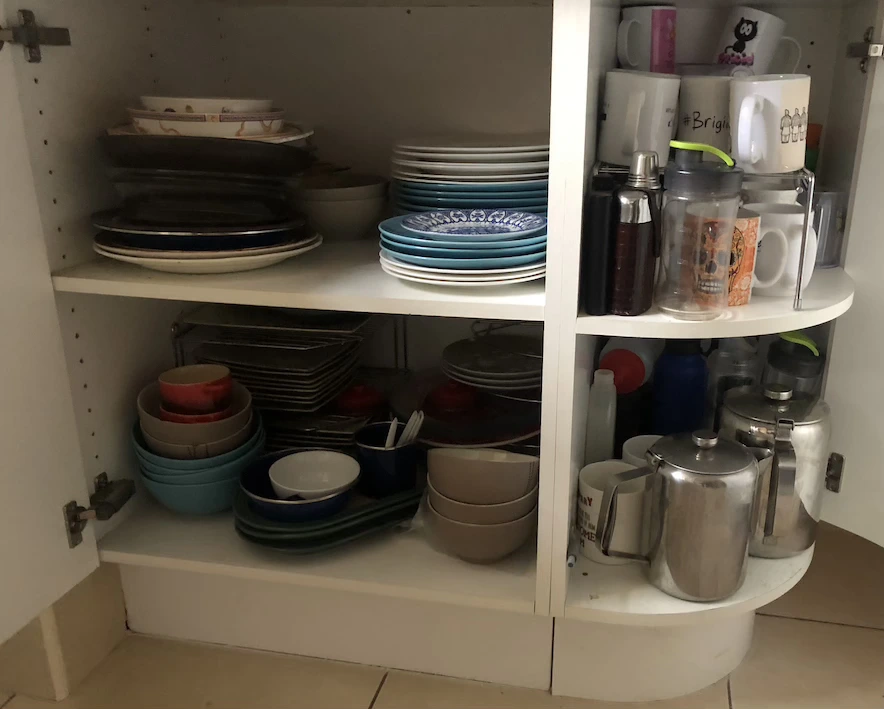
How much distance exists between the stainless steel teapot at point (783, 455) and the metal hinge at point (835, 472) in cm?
4

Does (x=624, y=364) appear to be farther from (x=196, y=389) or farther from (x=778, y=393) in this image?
(x=196, y=389)

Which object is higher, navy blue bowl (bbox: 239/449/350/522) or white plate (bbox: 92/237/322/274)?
white plate (bbox: 92/237/322/274)

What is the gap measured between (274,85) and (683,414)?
0.82 meters

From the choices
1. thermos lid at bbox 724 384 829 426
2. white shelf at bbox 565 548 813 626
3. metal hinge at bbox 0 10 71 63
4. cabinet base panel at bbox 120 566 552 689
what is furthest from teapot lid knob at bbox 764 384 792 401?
metal hinge at bbox 0 10 71 63

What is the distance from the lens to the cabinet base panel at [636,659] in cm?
108

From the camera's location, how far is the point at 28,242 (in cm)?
91

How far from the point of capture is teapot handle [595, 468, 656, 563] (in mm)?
983

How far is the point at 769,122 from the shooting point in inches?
34.8

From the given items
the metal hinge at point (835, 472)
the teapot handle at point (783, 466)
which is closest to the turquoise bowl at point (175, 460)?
the teapot handle at point (783, 466)

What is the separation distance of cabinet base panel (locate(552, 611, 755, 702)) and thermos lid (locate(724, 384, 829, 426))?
0.29 m

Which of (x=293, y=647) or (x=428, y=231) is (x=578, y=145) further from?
(x=293, y=647)

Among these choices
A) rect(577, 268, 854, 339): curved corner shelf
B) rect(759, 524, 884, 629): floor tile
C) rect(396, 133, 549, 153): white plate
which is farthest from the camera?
rect(759, 524, 884, 629): floor tile

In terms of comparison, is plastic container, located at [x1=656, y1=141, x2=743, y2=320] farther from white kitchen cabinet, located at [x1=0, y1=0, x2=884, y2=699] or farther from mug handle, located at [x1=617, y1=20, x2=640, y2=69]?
mug handle, located at [x1=617, y1=20, x2=640, y2=69]

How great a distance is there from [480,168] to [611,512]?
46 centimetres
